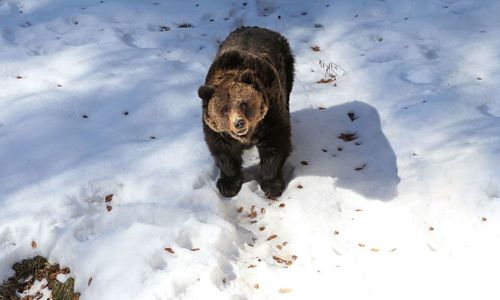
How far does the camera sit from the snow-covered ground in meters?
4.08

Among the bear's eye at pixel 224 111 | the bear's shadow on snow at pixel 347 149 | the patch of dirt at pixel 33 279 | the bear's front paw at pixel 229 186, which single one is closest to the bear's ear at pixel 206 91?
the bear's eye at pixel 224 111

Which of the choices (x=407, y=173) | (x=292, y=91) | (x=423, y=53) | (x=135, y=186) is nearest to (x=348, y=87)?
(x=292, y=91)

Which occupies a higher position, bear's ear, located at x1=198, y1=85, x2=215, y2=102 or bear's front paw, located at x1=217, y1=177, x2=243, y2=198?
bear's ear, located at x1=198, y1=85, x2=215, y2=102

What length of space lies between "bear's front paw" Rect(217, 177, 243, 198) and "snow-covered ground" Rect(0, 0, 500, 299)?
110mm

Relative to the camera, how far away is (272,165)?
4879 millimetres

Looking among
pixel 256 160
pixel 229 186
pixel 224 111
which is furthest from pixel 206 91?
pixel 256 160

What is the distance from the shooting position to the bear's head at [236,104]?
434 centimetres

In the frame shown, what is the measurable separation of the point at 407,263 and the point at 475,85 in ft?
9.26

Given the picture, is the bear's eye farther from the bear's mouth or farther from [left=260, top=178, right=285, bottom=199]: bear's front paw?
[left=260, top=178, right=285, bottom=199]: bear's front paw

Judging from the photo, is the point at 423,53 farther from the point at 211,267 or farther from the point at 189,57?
the point at 211,267

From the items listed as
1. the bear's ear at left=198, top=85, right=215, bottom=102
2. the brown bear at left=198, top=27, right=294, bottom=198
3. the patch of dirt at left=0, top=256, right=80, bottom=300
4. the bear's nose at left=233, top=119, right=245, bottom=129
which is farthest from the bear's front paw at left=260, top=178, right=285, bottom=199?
the patch of dirt at left=0, top=256, right=80, bottom=300

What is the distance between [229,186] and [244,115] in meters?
0.94

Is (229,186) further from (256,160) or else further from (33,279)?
(33,279)

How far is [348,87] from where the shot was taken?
6496mm
